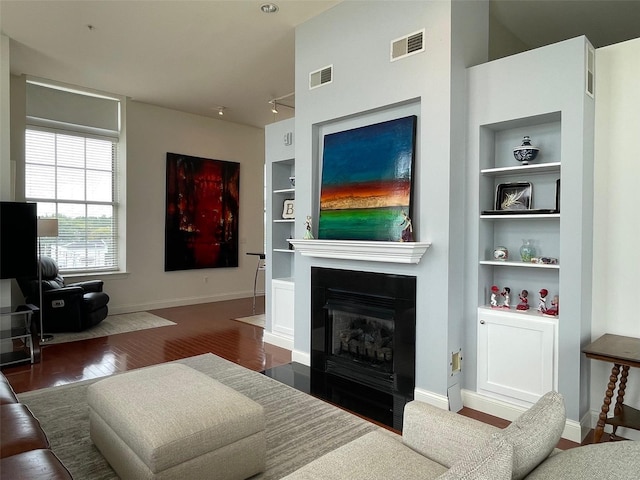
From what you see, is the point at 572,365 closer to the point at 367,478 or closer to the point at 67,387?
the point at 367,478

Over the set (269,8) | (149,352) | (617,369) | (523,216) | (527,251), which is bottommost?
(149,352)

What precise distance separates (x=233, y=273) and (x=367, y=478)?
702cm

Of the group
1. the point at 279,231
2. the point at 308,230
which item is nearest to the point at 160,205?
the point at 279,231

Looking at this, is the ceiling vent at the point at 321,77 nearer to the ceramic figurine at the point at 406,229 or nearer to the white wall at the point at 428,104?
the white wall at the point at 428,104

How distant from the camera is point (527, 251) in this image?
321 cm

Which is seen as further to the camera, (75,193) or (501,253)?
(75,193)

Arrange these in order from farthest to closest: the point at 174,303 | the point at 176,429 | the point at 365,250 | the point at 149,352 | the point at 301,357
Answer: the point at 174,303, the point at 149,352, the point at 301,357, the point at 365,250, the point at 176,429

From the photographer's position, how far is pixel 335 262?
13.0 feet

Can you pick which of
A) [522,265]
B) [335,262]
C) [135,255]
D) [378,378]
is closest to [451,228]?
[522,265]

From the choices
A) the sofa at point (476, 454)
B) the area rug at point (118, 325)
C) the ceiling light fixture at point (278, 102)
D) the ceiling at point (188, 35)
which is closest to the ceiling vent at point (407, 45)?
the ceiling at point (188, 35)

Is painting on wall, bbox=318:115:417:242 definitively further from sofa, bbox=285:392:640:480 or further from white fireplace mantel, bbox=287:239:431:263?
sofa, bbox=285:392:640:480

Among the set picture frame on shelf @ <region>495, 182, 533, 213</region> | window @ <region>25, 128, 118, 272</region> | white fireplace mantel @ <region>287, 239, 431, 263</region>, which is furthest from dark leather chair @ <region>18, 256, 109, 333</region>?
picture frame on shelf @ <region>495, 182, 533, 213</region>

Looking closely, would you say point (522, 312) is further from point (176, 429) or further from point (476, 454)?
point (176, 429)

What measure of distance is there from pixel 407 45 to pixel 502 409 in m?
2.94
